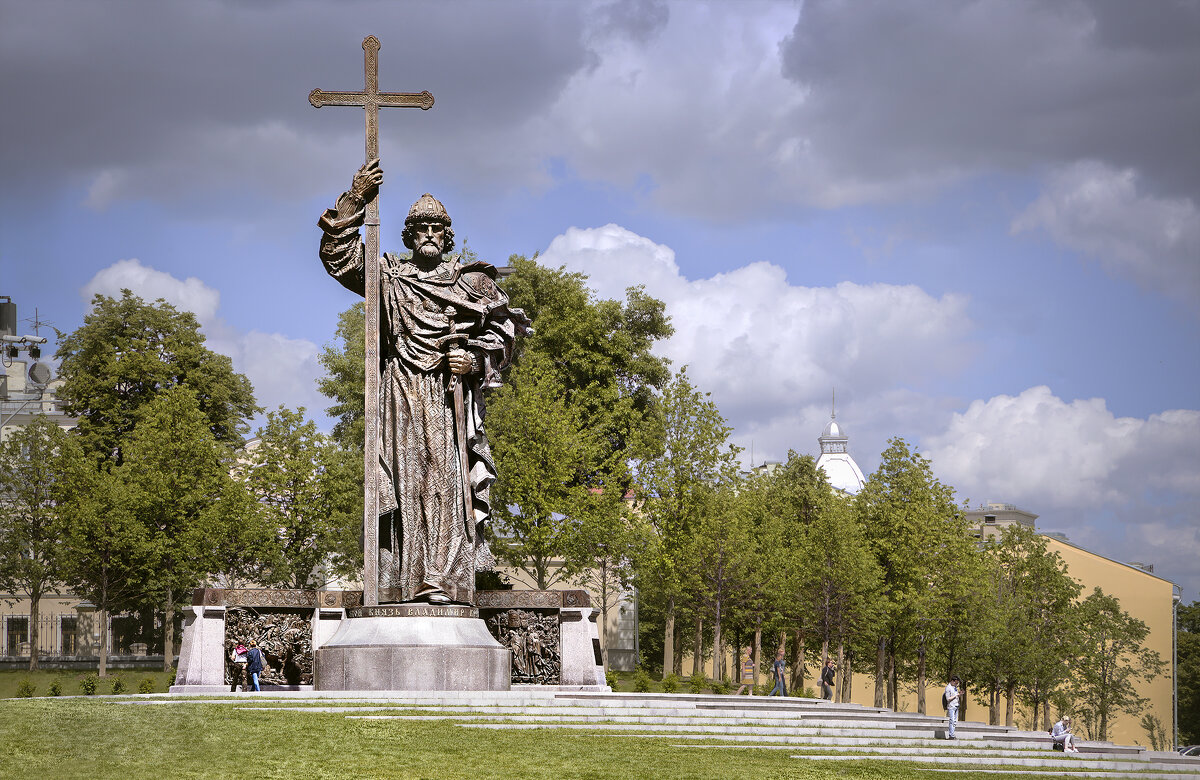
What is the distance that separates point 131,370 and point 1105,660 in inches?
1610

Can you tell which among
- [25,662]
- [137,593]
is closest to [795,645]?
[137,593]

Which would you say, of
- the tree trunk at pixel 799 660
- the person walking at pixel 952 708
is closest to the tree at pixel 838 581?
the tree trunk at pixel 799 660

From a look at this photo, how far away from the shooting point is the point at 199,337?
4972cm

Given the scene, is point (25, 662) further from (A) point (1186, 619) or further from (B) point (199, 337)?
(A) point (1186, 619)

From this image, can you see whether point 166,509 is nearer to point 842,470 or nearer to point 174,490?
point 174,490

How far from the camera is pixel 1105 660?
53.5m

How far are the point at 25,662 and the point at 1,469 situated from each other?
6.74 m

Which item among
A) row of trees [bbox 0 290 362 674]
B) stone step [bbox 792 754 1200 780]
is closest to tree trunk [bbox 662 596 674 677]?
row of trees [bbox 0 290 362 674]

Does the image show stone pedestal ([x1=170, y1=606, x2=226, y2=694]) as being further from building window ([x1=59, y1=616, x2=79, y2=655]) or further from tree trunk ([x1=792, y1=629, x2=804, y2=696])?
building window ([x1=59, y1=616, x2=79, y2=655])

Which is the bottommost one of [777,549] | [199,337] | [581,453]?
[777,549]

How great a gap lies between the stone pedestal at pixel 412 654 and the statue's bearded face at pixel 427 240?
5.26m

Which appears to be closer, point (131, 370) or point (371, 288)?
point (371, 288)

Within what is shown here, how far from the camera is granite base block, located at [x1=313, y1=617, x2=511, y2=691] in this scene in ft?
55.2

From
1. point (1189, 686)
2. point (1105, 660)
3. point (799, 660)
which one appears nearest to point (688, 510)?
point (799, 660)
